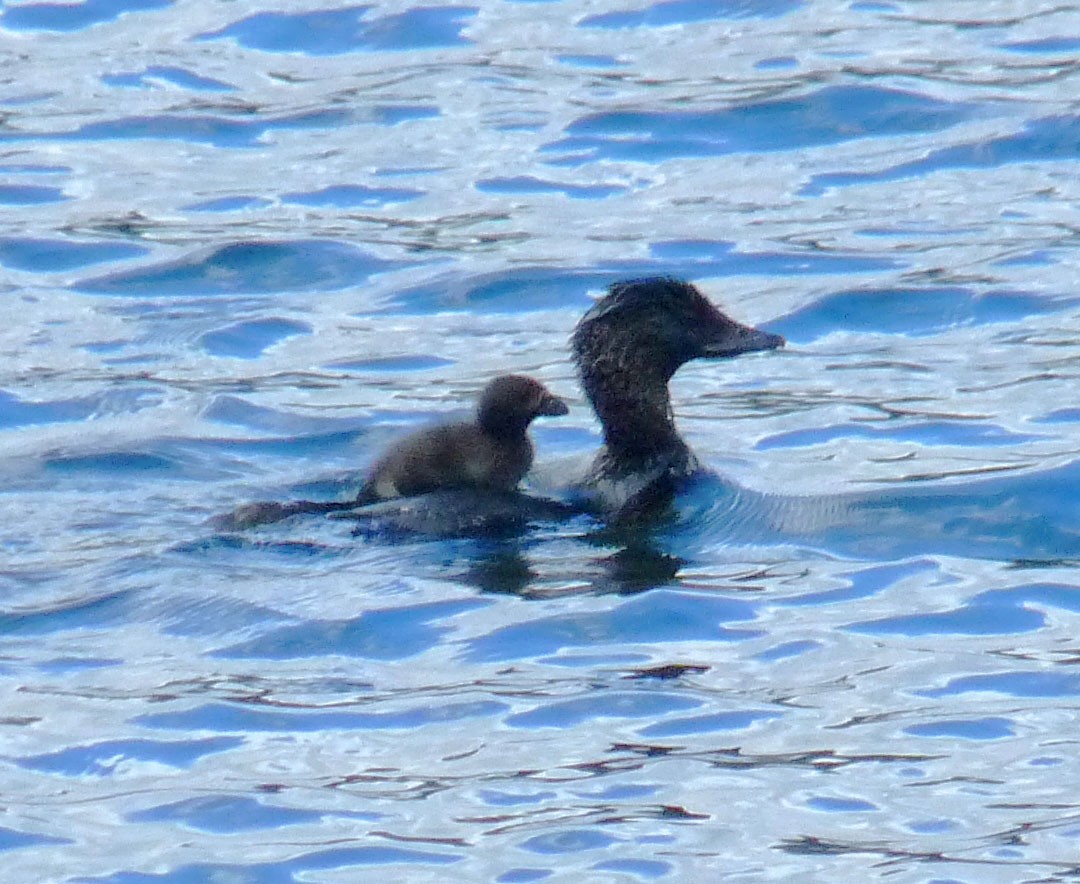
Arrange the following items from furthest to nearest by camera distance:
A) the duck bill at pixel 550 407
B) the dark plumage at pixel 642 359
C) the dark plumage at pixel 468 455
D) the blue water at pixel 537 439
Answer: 1. the dark plumage at pixel 642 359
2. the duck bill at pixel 550 407
3. the dark plumage at pixel 468 455
4. the blue water at pixel 537 439

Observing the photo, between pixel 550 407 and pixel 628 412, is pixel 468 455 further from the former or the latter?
pixel 628 412

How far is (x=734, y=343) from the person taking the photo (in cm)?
888

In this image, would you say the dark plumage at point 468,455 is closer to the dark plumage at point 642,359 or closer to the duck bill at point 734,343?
the dark plumage at point 642,359

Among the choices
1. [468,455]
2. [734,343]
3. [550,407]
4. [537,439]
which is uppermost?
[734,343]

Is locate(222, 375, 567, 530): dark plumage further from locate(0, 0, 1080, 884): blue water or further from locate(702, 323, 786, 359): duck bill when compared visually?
locate(702, 323, 786, 359): duck bill

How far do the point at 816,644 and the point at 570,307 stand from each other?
493 centimetres

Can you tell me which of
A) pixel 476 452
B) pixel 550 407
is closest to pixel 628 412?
pixel 550 407

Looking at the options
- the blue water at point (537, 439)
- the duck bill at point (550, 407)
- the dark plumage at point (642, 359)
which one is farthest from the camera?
the dark plumage at point (642, 359)

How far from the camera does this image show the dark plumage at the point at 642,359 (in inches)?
345

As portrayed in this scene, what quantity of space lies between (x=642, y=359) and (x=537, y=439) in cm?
112

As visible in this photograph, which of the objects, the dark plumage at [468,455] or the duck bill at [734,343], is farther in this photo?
the duck bill at [734,343]

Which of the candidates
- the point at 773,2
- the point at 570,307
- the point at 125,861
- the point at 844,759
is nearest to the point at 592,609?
the point at 844,759

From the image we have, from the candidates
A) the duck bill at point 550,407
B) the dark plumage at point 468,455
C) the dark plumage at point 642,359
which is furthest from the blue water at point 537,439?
the duck bill at point 550,407

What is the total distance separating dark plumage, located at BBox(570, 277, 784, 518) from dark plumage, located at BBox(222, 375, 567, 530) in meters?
0.31
